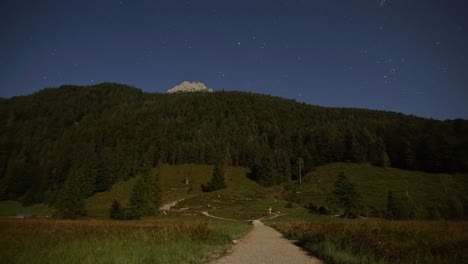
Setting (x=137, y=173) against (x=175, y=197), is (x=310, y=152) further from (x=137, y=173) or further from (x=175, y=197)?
(x=137, y=173)

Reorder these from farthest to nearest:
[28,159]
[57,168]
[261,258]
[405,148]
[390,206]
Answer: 1. [28,159]
2. [57,168]
3. [405,148]
4. [390,206]
5. [261,258]

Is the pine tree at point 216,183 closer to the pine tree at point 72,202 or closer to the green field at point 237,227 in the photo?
the green field at point 237,227

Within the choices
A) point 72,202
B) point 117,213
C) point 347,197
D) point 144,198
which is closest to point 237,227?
point 117,213

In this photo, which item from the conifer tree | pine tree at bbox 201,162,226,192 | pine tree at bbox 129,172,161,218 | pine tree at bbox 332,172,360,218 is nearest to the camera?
the conifer tree

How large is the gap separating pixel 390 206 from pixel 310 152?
364 feet

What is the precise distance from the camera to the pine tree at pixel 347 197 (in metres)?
61.7

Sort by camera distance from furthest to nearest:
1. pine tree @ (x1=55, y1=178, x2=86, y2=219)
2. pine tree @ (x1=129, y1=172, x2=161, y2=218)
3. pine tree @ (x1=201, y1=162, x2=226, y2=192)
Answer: pine tree @ (x1=201, y1=162, x2=226, y2=192) < pine tree @ (x1=129, y1=172, x2=161, y2=218) < pine tree @ (x1=55, y1=178, x2=86, y2=219)

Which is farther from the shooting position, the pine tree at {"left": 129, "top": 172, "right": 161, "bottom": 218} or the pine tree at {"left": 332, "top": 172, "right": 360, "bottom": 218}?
the pine tree at {"left": 129, "top": 172, "right": 161, "bottom": 218}

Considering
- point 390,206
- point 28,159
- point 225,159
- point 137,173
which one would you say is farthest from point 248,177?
point 28,159

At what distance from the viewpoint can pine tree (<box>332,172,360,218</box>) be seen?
2429 inches

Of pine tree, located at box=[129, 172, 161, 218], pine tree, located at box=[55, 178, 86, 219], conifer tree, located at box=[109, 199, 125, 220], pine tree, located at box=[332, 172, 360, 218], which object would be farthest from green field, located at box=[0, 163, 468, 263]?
conifer tree, located at box=[109, 199, 125, 220]

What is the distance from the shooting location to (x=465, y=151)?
12369cm

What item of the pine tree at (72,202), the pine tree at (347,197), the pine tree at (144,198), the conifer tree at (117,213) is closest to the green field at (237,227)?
the pine tree at (144,198)

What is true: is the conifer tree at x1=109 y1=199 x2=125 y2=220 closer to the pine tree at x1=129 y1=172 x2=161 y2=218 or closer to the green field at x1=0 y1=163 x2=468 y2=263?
the pine tree at x1=129 y1=172 x2=161 y2=218
